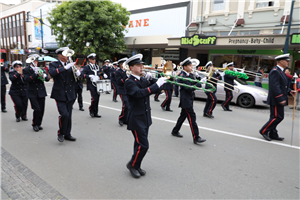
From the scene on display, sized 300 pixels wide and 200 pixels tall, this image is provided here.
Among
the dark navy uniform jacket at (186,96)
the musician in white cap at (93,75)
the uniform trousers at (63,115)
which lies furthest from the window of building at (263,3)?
the uniform trousers at (63,115)

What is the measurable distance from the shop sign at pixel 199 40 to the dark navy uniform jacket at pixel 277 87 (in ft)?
31.0

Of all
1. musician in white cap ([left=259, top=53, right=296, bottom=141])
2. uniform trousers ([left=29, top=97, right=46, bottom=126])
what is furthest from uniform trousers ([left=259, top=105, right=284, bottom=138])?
uniform trousers ([left=29, top=97, right=46, bottom=126])

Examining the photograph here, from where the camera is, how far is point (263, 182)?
3.53 meters

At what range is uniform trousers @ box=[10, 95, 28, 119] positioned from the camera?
6930mm

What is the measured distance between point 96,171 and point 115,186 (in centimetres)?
61

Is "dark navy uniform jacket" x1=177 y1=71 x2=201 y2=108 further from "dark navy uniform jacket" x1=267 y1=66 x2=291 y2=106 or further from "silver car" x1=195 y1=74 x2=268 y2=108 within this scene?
"silver car" x1=195 y1=74 x2=268 y2=108

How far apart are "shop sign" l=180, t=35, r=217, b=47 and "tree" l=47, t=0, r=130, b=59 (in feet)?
20.2

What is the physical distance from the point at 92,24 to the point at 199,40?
28.0 ft

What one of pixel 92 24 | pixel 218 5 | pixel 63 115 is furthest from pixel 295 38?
pixel 92 24

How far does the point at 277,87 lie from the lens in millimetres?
5242

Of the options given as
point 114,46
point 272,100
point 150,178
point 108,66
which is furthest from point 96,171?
point 114,46

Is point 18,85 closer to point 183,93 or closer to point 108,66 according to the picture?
point 108,66

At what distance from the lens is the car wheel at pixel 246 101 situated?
9.82 m

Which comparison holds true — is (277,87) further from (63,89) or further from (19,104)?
(19,104)
